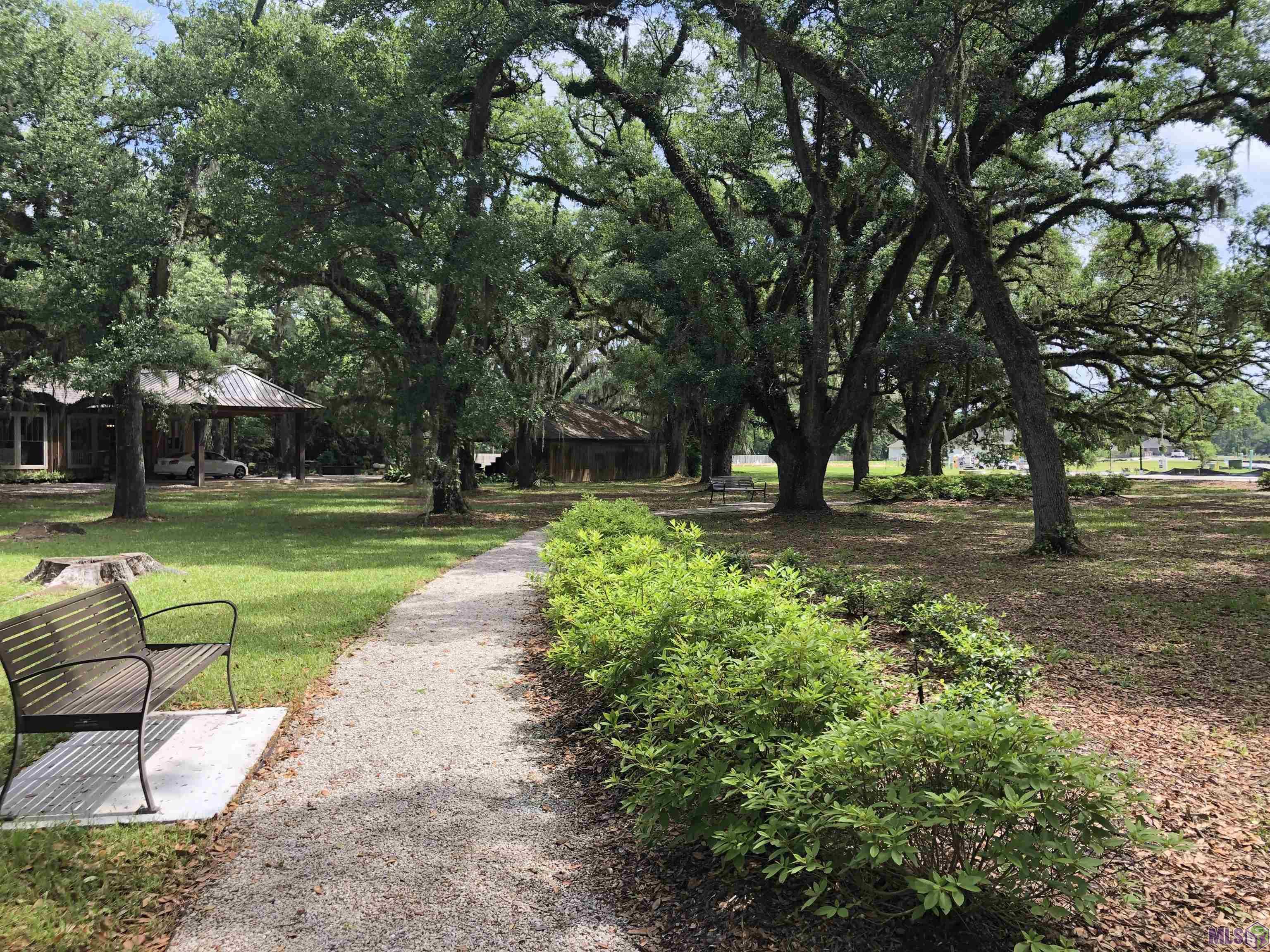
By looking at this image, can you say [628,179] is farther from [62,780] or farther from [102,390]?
[62,780]

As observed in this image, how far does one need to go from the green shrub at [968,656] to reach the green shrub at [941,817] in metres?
0.56

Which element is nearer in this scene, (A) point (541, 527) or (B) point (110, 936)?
(B) point (110, 936)

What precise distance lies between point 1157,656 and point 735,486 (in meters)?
19.1

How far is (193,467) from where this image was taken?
34.3 m

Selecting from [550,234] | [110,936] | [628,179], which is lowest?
[110,936]

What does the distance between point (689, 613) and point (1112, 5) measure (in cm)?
1415

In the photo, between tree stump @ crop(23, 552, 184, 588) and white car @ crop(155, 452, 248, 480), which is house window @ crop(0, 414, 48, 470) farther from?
tree stump @ crop(23, 552, 184, 588)

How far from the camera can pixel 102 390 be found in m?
17.1

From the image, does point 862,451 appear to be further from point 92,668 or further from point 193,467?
point 193,467

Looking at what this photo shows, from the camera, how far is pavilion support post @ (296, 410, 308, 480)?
116 ft

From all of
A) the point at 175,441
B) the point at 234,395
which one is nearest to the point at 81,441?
the point at 175,441

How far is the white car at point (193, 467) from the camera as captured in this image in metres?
34.6

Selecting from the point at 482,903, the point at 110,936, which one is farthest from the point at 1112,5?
the point at 110,936

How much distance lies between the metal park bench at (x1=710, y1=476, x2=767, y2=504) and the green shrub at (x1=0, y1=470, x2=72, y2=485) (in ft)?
84.4
